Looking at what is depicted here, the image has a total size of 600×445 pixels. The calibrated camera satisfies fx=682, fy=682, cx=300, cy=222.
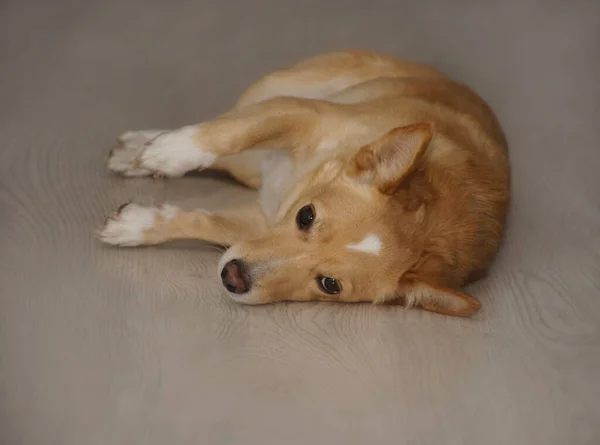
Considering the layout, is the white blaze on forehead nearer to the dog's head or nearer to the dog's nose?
the dog's head

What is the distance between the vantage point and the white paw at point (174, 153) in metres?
2.31

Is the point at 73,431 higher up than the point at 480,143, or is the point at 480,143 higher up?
the point at 480,143

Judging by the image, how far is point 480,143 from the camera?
8.54 ft

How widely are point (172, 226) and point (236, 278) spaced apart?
0.37m

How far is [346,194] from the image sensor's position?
2.19 m

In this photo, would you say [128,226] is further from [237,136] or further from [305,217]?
[305,217]

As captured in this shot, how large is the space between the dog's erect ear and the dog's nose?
0.53 meters

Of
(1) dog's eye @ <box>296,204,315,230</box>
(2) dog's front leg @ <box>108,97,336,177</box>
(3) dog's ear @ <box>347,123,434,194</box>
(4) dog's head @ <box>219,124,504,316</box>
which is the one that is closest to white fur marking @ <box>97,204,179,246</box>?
(2) dog's front leg @ <box>108,97,336,177</box>

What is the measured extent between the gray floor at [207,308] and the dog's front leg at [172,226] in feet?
0.19

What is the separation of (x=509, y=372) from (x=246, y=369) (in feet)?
2.79

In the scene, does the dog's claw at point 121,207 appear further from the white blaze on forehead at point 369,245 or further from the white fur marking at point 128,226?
the white blaze on forehead at point 369,245

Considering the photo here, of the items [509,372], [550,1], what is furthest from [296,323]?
[550,1]

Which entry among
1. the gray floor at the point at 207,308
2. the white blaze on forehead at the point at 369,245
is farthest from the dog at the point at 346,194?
the gray floor at the point at 207,308

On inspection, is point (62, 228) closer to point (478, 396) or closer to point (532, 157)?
point (478, 396)
